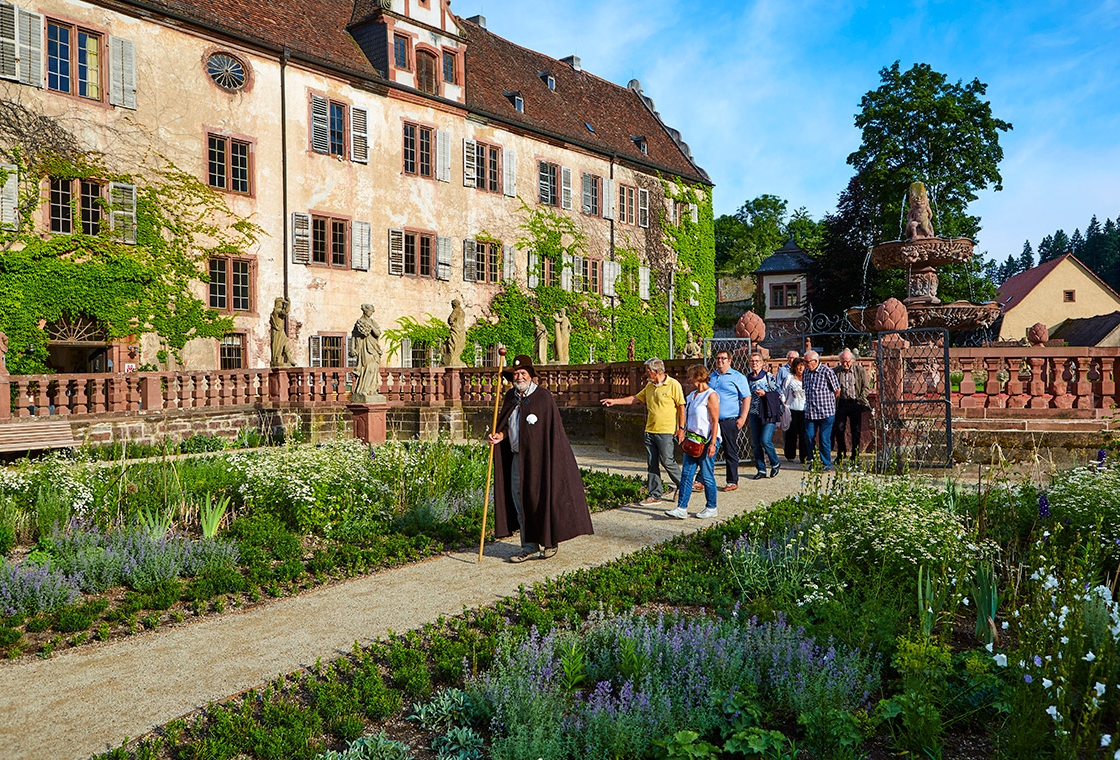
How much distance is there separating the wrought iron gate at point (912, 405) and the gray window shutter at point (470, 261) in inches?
783

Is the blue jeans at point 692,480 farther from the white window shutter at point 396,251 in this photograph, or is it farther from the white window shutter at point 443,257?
the white window shutter at point 443,257

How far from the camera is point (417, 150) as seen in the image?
30031 mm

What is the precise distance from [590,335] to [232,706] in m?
32.0

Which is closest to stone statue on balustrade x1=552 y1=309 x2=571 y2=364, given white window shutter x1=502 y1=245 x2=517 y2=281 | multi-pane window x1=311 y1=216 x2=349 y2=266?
white window shutter x1=502 y1=245 x2=517 y2=281

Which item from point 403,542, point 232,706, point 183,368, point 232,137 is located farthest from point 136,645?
point 232,137

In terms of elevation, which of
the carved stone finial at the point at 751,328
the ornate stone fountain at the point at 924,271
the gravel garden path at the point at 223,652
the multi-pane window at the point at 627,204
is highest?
the multi-pane window at the point at 627,204

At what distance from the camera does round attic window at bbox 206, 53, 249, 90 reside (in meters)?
24.5

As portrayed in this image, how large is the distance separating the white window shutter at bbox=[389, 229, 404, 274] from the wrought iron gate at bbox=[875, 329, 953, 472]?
747 inches

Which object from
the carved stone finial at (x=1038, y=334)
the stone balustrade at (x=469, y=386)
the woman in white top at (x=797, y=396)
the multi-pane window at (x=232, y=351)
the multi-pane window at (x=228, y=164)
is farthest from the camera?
the carved stone finial at (x=1038, y=334)

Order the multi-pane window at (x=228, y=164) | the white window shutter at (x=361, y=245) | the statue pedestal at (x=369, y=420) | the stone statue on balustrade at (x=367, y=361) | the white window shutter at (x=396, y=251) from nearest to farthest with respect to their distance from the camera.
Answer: the statue pedestal at (x=369, y=420) < the stone statue on balustrade at (x=367, y=361) < the multi-pane window at (x=228, y=164) < the white window shutter at (x=361, y=245) < the white window shutter at (x=396, y=251)

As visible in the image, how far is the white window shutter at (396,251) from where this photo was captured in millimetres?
29000

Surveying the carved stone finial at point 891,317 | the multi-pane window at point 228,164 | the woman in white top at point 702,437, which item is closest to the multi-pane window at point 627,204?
the multi-pane window at point 228,164

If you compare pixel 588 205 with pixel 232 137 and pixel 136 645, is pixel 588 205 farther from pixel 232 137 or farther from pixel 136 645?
pixel 136 645

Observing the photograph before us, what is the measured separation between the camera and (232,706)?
459 centimetres
